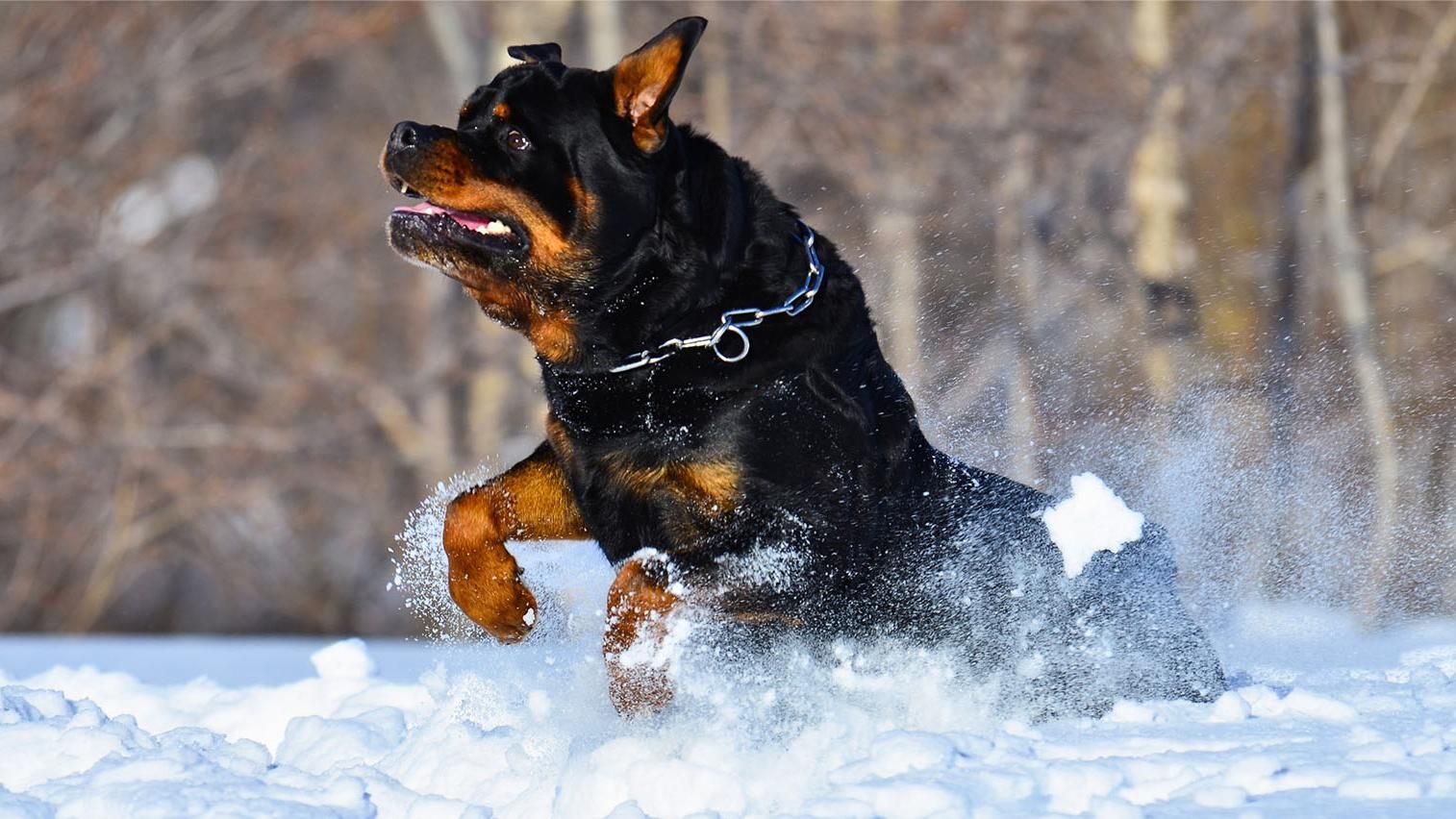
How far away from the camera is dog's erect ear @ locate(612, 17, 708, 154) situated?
3572 millimetres

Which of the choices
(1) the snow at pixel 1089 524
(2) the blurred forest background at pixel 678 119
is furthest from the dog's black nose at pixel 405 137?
(2) the blurred forest background at pixel 678 119

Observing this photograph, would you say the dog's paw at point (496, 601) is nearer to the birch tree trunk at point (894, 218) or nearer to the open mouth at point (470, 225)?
the open mouth at point (470, 225)

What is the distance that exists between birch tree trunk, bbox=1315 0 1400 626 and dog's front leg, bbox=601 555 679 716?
695 centimetres

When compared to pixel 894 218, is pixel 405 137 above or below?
below

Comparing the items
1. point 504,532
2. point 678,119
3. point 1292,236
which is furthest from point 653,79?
point 678,119

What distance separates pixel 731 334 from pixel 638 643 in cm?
74

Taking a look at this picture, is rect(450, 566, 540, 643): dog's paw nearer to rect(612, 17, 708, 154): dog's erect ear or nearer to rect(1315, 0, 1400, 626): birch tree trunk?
rect(612, 17, 708, 154): dog's erect ear

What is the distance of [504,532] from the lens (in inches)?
151

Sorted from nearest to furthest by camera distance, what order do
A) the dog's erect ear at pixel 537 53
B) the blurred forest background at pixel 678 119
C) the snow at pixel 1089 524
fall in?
1. the snow at pixel 1089 524
2. the dog's erect ear at pixel 537 53
3. the blurred forest background at pixel 678 119

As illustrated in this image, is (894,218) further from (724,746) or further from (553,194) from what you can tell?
(724,746)

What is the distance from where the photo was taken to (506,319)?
3.79 meters

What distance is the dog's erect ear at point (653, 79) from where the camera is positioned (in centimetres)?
357

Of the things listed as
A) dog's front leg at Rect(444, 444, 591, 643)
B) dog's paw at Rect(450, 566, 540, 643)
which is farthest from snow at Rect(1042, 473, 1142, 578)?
dog's paw at Rect(450, 566, 540, 643)

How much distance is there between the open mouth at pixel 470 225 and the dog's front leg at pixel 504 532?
54 cm
